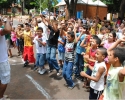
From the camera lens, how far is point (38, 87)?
4801 millimetres

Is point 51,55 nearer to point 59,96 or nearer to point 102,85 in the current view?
point 59,96

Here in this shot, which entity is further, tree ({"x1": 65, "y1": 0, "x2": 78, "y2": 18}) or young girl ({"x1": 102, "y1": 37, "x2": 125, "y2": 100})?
tree ({"x1": 65, "y1": 0, "x2": 78, "y2": 18})

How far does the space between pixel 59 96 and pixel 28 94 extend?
74 cm

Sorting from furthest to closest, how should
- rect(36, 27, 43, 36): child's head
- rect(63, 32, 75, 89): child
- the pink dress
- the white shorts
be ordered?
the pink dress
rect(36, 27, 43, 36): child's head
rect(63, 32, 75, 89): child
the white shorts

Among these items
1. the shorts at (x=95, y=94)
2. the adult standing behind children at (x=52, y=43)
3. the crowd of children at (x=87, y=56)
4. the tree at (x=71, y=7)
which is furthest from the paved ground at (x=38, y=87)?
the tree at (x=71, y=7)

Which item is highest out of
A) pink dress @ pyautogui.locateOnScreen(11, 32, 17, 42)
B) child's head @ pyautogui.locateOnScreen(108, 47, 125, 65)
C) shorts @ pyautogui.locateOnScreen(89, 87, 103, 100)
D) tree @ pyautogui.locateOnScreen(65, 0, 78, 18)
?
tree @ pyautogui.locateOnScreen(65, 0, 78, 18)

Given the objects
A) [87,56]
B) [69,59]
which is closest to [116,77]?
[87,56]

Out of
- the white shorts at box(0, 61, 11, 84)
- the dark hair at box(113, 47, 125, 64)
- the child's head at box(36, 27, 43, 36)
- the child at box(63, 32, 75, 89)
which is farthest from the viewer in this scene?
the child's head at box(36, 27, 43, 36)

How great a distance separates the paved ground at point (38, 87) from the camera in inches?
170

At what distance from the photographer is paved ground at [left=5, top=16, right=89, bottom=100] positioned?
432 centimetres

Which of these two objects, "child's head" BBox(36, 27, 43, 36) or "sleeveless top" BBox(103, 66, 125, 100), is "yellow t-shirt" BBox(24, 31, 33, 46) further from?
"sleeveless top" BBox(103, 66, 125, 100)

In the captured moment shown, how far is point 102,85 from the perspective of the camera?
3.24m

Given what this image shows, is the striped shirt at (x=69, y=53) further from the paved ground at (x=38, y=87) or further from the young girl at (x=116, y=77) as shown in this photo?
the young girl at (x=116, y=77)

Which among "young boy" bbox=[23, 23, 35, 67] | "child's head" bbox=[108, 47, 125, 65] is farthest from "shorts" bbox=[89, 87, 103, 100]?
Answer: "young boy" bbox=[23, 23, 35, 67]
